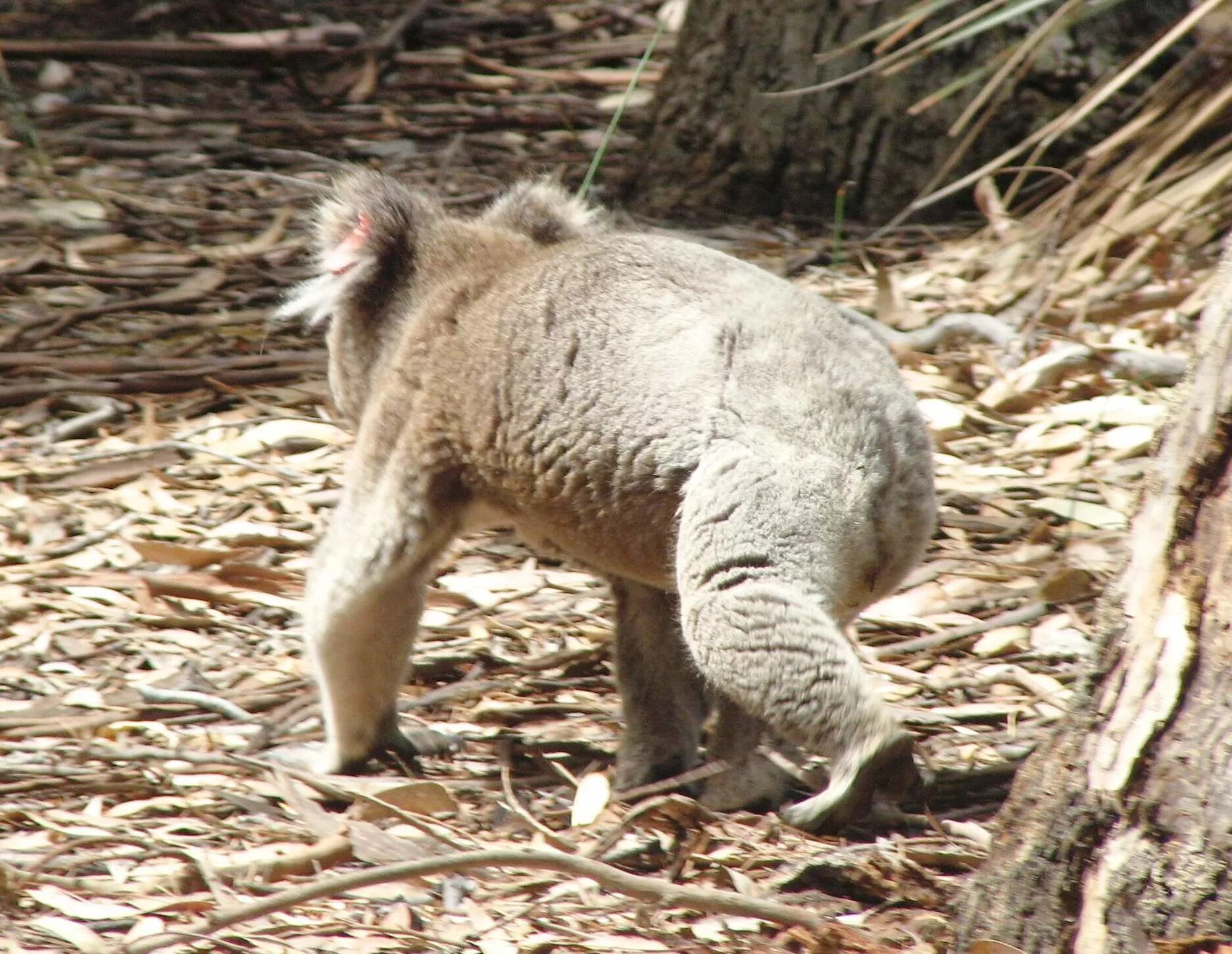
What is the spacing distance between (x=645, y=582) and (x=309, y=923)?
3.19 ft

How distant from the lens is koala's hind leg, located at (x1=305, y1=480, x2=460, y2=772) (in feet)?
10.6

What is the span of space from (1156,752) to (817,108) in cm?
437

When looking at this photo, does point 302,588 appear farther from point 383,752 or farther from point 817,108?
point 817,108

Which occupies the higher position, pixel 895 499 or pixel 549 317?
pixel 549 317

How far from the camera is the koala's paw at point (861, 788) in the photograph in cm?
255

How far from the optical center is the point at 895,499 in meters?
2.78

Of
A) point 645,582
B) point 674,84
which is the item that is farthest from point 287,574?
point 674,84

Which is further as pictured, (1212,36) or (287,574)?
(1212,36)

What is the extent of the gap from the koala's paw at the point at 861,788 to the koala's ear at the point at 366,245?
5.20 feet

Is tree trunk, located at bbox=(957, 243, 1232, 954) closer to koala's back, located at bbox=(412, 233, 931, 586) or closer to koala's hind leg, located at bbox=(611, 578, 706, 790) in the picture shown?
koala's back, located at bbox=(412, 233, 931, 586)

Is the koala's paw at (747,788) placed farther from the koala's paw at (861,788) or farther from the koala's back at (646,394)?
the koala's back at (646,394)

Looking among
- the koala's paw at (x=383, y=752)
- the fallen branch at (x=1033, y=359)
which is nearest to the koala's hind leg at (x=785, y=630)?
the koala's paw at (x=383, y=752)

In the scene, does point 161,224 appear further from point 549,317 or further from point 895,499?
point 895,499

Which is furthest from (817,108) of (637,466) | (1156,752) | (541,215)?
(1156,752)
